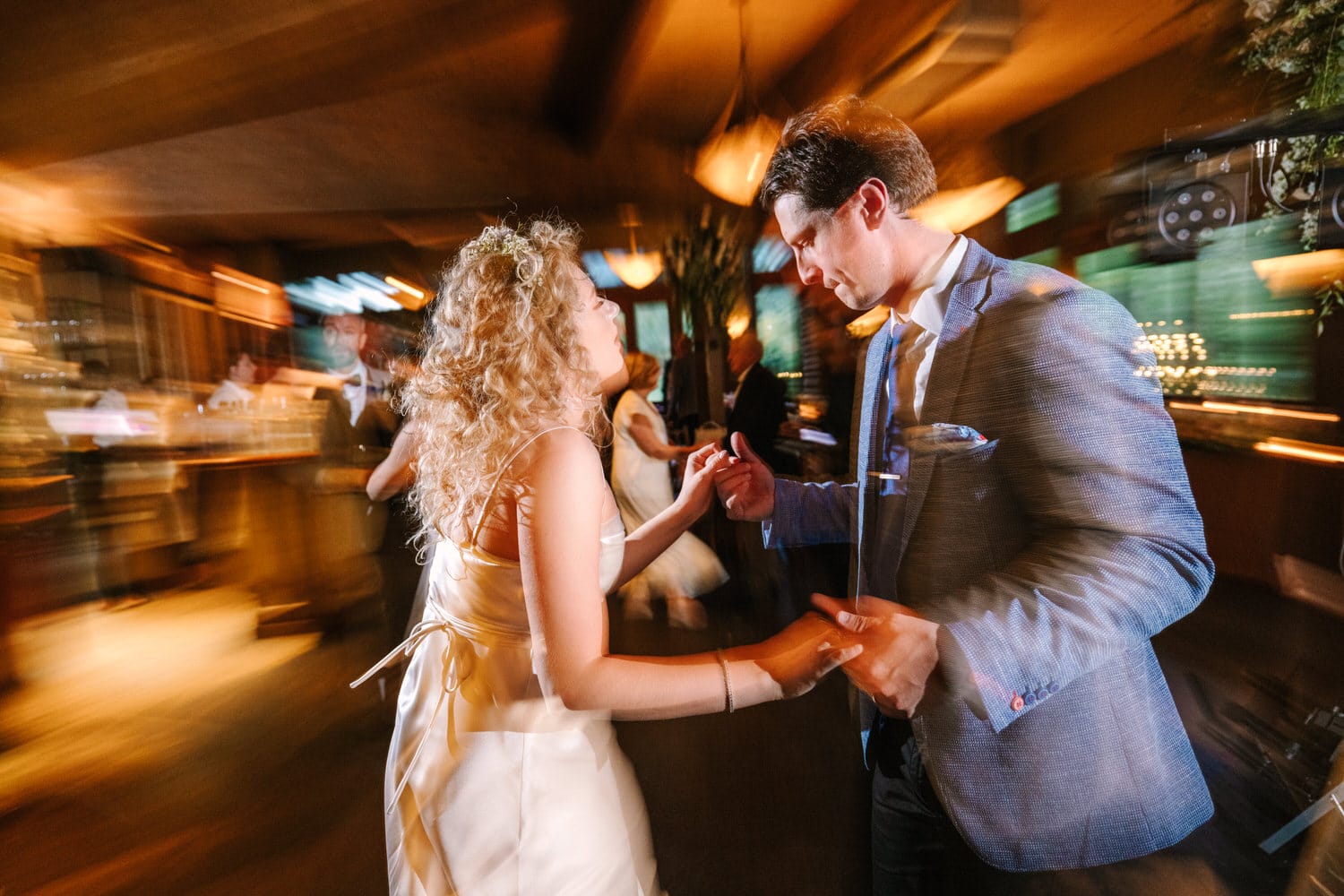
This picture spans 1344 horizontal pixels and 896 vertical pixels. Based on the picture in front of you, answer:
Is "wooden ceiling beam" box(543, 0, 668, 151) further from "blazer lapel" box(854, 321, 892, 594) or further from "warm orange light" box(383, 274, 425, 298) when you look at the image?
"warm orange light" box(383, 274, 425, 298)

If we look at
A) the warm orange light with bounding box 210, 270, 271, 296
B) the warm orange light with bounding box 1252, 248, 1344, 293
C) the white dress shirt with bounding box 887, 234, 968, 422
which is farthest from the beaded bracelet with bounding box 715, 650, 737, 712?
the warm orange light with bounding box 210, 270, 271, 296

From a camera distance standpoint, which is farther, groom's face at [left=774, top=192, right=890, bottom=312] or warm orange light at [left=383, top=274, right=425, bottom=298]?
warm orange light at [left=383, top=274, right=425, bottom=298]

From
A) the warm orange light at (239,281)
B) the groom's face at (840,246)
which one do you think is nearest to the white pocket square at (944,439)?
the groom's face at (840,246)

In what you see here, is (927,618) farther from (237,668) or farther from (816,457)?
(237,668)

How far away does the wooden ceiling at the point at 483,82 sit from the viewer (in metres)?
2.55

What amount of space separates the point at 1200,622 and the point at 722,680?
3.76 m

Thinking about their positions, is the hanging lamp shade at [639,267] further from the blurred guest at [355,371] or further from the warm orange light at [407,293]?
the warm orange light at [407,293]

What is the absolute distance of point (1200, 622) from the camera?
3264 mm

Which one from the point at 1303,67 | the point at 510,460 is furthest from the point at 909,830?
the point at 1303,67

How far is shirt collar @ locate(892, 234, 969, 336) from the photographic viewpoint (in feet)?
3.23

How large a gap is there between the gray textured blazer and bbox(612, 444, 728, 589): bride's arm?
0.41 m

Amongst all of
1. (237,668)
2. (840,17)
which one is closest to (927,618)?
(840,17)

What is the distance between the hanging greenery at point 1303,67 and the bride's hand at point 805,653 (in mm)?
2301

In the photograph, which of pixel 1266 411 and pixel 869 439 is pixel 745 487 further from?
pixel 1266 411
